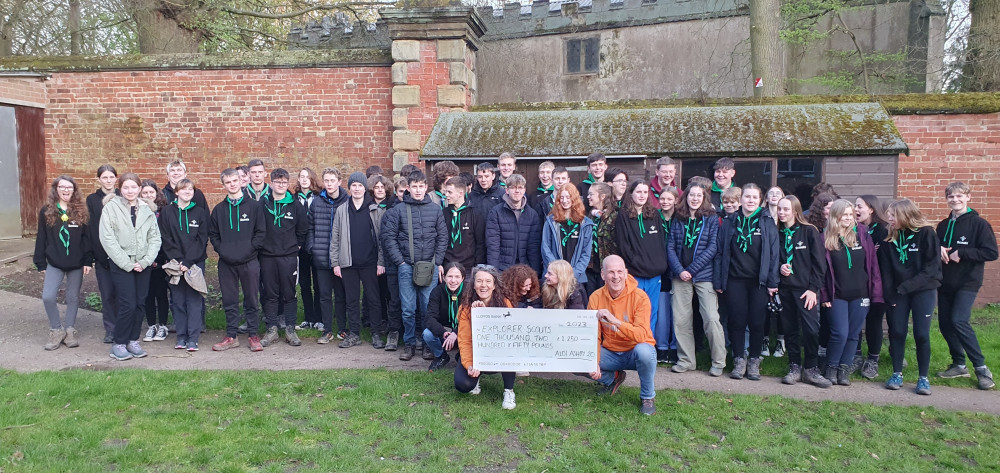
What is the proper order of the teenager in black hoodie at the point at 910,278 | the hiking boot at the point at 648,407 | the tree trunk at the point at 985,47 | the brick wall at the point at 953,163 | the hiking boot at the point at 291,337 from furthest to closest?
the tree trunk at the point at 985,47
the brick wall at the point at 953,163
the hiking boot at the point at 291,337
the teenager in black hoodie at the point at 910,278
the hiking boot at the point at 648,407

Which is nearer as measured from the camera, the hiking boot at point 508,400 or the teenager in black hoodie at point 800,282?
the hiking boot at point 508,400

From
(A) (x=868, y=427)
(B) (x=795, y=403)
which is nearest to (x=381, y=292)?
(B) (x=795, y=403)

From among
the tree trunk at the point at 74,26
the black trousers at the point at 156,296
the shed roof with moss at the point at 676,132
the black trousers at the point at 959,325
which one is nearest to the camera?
the black trousers at the point at 959,325

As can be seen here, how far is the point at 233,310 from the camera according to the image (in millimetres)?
6898

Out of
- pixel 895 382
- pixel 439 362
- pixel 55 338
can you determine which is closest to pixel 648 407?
pixel 439 362

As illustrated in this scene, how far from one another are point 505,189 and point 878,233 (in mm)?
3621

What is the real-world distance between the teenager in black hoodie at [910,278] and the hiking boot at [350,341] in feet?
16.5

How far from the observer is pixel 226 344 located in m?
6.88

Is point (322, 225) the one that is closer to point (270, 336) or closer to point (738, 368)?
point (270, 336)

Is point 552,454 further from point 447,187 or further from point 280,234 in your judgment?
point 280,234

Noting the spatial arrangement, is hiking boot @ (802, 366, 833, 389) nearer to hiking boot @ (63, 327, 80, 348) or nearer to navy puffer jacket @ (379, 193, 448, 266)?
navy puffer jacket @ (379, 193, 448, 266)

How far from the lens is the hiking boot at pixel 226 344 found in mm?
6824

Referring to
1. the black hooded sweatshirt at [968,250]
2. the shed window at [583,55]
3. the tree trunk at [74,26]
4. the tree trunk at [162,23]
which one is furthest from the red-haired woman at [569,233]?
the shed window at [583,55]

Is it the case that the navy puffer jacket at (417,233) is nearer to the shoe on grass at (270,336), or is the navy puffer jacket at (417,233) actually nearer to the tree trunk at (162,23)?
the shoe on grass at (270,336)
